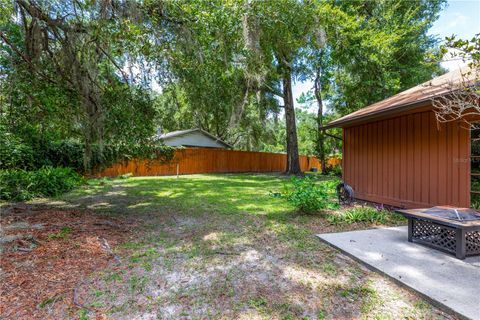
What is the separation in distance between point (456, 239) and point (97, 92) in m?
5.55

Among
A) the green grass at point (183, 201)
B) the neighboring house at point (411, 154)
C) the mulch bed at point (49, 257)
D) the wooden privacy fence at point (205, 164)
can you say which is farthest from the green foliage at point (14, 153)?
the neighboring house at point (411, 154)

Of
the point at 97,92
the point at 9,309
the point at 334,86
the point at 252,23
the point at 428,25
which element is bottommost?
the point at 9,309

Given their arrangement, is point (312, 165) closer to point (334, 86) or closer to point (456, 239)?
point (334, 86)

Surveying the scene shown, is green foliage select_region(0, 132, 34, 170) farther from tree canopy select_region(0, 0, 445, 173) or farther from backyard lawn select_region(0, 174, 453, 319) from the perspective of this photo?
backyard lawn select_region(0, 174, 453, 319)

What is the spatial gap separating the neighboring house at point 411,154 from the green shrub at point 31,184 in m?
7.46

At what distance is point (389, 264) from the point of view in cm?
277

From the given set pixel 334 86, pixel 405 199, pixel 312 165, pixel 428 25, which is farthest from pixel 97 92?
pixel 312 165

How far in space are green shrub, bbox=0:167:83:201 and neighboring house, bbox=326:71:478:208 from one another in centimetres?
746

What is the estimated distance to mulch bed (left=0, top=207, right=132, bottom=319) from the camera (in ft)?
7.07

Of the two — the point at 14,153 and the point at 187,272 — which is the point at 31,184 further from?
the point at 187,272

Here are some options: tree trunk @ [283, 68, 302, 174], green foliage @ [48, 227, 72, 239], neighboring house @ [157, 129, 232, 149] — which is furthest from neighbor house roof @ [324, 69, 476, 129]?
neighboring house @ [157, 129, 232, 149]

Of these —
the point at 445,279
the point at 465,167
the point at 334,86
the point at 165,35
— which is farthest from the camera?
the point at 334,86

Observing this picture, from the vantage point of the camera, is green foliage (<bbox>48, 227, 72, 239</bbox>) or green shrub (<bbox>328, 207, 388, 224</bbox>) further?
green shrub (<bbox>328, 207, 388, 224</bbox>)

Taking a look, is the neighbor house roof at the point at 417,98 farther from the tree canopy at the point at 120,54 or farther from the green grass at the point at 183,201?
the green grass at the point at 183,201
